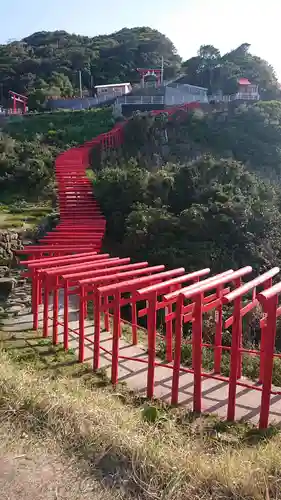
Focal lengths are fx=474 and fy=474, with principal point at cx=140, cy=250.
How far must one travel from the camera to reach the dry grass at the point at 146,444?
9.52 ft

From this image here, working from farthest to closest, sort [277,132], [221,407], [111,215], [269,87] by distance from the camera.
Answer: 1. [269,87]
2. [277,132]
3. [111,215]
4. [221,407]

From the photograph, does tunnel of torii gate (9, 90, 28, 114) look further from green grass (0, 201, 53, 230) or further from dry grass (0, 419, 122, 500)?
dry grass (0, 419, 122, 500)

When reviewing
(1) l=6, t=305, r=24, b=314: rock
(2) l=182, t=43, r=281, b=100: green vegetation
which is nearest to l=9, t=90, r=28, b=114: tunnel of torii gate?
(2) l=182, t=43, r=281, b=100: green vegetation

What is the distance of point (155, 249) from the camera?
446 inches

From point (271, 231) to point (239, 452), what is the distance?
377 inches

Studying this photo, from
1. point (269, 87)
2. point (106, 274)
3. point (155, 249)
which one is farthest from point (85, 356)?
point (269, 87)

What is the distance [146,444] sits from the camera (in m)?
3.25

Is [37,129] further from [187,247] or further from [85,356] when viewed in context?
[85,356]

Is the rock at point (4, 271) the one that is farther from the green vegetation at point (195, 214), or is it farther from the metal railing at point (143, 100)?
the metal railing at point (143, 100)

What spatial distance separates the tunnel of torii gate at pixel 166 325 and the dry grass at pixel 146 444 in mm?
464

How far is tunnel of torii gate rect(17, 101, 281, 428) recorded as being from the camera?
4555mm

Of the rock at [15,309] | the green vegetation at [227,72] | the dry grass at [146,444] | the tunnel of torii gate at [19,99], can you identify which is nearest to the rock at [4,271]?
the rock at [15,309]

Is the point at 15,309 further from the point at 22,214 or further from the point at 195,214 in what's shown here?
the point at 22,214

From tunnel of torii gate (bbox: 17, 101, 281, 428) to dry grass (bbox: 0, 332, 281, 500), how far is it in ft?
1.52
